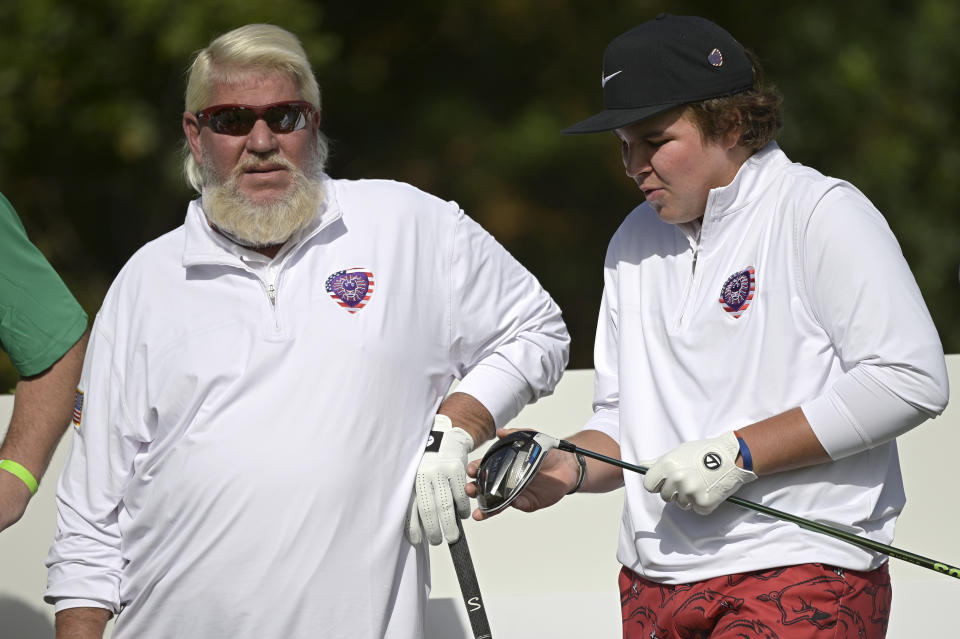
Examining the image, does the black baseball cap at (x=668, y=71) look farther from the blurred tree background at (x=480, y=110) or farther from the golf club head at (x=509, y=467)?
the blurred tree background at (x=480, y=110)

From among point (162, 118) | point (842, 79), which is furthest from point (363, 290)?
point (842, 79)

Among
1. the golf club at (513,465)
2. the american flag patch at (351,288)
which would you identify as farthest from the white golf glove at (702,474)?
the american flag patch at (351,288)

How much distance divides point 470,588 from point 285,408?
0.56m

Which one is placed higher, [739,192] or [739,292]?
[739,192]

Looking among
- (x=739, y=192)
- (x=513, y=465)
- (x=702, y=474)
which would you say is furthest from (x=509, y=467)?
(x=739, y=192)

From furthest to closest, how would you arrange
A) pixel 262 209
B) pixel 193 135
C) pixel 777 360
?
pixel 193 135 → pixel 262 209 → pixel 777 360

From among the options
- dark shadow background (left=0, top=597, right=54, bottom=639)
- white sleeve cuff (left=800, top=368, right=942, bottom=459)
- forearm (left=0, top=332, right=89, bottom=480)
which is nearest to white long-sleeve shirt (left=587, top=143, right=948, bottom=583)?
white sleeve cuff (left=800, top=368, right=942, bottom=459)

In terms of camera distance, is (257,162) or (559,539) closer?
(257,162)

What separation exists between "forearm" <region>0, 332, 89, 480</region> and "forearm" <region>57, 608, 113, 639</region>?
338 mm

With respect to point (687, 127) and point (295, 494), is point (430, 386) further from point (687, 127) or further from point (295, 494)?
point (687, 127)

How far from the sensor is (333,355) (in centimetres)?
292

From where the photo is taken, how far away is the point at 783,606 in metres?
2.51

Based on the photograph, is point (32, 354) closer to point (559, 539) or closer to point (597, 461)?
point (597, 461)

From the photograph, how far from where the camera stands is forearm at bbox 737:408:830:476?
2494 mm
